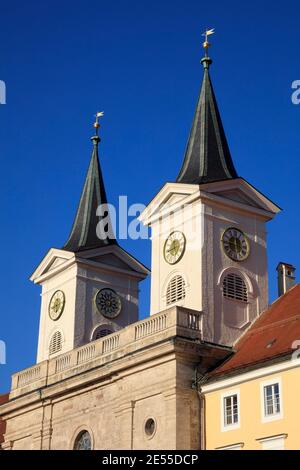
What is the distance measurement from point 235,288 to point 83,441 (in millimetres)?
9234

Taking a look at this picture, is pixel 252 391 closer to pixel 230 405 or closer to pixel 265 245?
pixel 230 405

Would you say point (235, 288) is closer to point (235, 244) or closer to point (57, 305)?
point (235, 244)

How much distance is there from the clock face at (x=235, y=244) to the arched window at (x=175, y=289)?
2.35 m

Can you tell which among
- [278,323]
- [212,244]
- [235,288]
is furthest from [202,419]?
[212,244]

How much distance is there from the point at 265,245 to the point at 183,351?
7926 millimetres

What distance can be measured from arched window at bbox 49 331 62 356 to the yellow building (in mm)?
12985

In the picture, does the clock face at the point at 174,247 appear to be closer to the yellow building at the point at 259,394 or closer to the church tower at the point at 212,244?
the church tower at the point at 212,244

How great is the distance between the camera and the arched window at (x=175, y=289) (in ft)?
135

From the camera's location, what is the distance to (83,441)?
136 ft

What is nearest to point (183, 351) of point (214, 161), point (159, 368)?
point (159, 368)

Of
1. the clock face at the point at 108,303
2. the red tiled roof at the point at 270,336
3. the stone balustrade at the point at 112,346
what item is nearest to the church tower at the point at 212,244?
the red tiled roof at the point at 270,336
